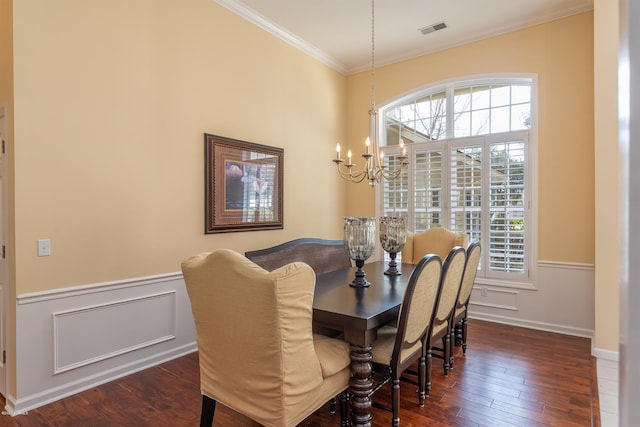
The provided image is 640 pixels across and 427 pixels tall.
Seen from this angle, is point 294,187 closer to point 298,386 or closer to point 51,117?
point 51,117

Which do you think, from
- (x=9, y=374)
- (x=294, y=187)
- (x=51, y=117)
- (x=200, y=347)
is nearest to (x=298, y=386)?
(x=200, y=347)

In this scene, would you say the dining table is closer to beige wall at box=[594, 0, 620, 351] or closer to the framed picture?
the framed picture

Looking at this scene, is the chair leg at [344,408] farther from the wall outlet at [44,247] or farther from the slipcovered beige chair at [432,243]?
the wall outlet at [44,247]

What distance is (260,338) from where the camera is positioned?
158 cm

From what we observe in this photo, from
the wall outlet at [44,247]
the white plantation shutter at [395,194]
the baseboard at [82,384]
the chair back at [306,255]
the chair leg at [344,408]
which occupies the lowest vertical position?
the baseboard at [82,384]

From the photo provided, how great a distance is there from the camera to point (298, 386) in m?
1.64

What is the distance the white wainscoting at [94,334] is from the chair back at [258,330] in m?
1.42

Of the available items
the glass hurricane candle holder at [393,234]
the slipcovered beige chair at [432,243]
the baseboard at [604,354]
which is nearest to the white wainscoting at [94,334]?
the glass hurricane candle holder at [393,234]

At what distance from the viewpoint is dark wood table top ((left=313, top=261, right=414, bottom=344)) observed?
1.88 metres

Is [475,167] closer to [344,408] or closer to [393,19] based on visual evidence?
[393,19]

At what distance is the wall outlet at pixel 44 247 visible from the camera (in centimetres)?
245

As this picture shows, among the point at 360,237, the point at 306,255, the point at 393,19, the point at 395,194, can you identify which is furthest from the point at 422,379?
the point at 393,19

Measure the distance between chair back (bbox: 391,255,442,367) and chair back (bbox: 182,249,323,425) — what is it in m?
0.53

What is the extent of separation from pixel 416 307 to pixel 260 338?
934mm
